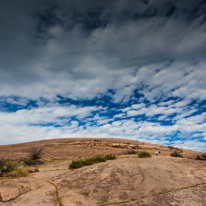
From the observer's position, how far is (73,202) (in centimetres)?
466

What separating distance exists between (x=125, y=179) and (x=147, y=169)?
187 cm

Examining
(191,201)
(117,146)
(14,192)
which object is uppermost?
(117,146)

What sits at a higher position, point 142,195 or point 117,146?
point 117,146

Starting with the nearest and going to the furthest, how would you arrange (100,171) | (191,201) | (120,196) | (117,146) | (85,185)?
(191,201) → (120,196) → (85,185) → (100,171) → (117,146)

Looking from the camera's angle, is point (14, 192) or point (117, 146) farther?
point (117, 146)

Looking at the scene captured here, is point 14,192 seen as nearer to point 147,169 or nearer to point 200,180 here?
point 147,169

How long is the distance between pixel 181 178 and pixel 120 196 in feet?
11.6

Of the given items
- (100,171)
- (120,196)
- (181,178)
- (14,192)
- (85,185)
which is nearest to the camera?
(120,196)

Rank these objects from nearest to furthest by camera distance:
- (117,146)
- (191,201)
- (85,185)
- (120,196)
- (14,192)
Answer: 1. (191,201)
2. (120,196)
3. (14,192)
4. (85,185)
5. (117,146)

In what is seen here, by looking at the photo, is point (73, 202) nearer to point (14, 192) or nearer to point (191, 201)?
point (14, 192)

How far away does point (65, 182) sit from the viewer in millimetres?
6762

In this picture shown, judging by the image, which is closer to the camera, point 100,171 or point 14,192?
point 14,192

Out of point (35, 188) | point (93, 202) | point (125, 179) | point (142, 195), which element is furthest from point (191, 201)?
point (35, 188)

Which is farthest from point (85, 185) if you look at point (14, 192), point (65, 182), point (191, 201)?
point (191, 201)
